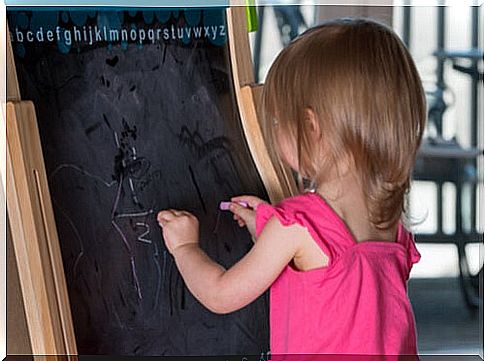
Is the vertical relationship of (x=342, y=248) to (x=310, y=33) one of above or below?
below

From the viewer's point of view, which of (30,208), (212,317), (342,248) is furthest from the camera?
(212,317)

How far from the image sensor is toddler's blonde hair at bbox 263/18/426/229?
1.46 metres

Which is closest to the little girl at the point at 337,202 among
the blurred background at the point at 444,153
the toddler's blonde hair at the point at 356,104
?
the toddler's blonde hair at the point at 356,104

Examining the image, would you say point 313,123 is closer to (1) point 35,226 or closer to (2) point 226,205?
(2) point 226,205

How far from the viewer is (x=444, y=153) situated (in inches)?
66.1

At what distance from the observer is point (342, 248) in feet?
4.80

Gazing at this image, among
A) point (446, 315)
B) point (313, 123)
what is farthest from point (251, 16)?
point (446, 315)

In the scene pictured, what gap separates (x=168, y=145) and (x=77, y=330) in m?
0.29

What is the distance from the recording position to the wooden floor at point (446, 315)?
1699 mm

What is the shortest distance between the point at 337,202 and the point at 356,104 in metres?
0.13

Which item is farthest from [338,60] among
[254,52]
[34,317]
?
[34,317]

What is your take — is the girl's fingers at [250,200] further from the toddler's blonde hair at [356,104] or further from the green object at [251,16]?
the green object at [251,16]

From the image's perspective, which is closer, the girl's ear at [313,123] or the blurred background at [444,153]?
the girl's ear at [313,123]

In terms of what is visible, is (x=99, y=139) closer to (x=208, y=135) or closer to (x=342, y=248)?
(x=208, y=135)
